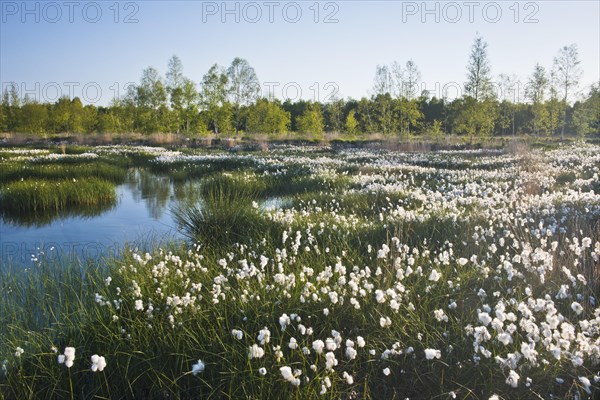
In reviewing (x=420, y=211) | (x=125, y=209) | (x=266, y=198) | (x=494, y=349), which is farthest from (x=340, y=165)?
(x=494, y=349)

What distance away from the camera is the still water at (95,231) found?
755 centimetres

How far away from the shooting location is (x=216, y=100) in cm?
5859

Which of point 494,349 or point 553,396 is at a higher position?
point 494,349

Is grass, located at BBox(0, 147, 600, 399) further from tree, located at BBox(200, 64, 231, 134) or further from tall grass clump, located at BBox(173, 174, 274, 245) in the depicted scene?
tree, located at BBox(200, 64, 231, 134)

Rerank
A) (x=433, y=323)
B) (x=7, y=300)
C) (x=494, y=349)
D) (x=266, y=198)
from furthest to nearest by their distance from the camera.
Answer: (x=266, y=198)
(x=7, y=300)
(x=433, y=323)
(x=494, y=349)

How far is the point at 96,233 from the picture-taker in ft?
30.8

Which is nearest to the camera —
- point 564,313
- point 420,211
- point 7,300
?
point 564,313

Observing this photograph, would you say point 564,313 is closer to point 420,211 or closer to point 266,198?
point 420,211

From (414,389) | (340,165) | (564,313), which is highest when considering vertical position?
(340,165)

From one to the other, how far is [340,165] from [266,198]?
647 centimetres

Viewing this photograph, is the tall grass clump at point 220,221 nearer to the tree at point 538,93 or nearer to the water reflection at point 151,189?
the water reflection at point 151,189

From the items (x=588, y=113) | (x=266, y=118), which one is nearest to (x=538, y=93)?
(x=588, y=113)

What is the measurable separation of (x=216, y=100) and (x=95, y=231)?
5134cm

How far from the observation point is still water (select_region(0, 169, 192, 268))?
7554 mm
